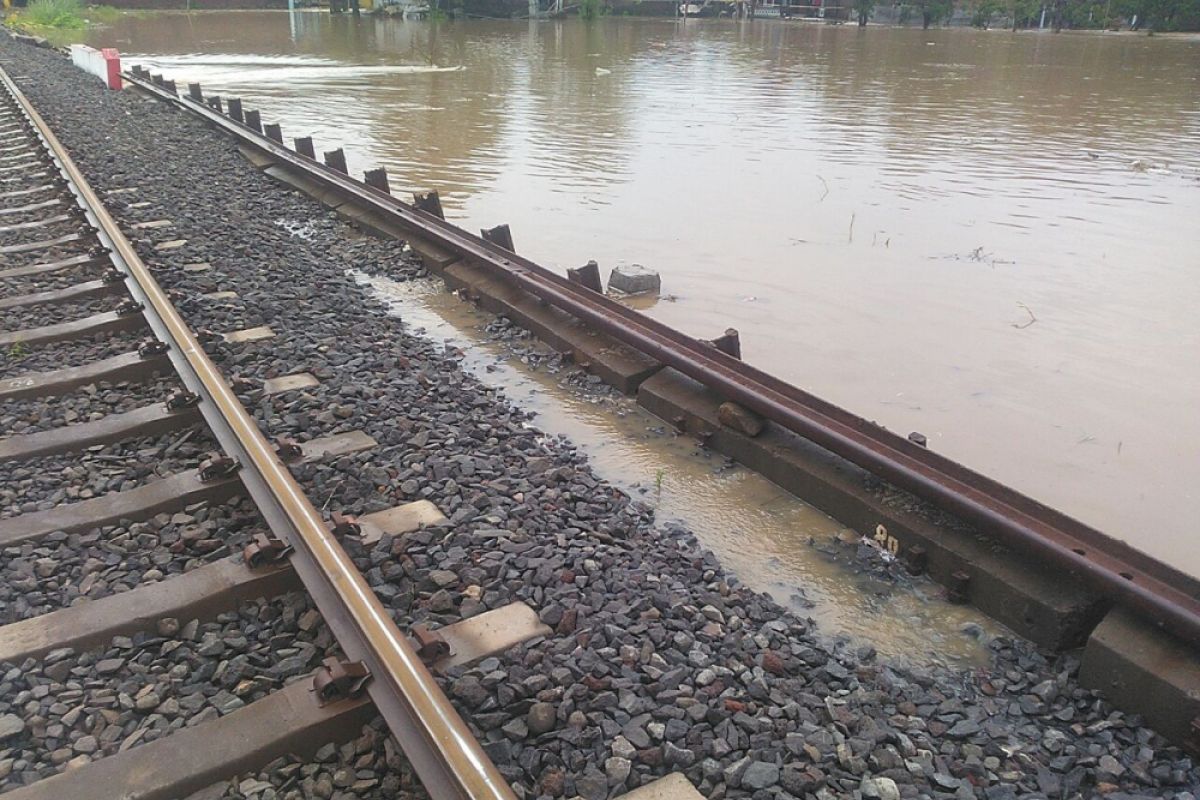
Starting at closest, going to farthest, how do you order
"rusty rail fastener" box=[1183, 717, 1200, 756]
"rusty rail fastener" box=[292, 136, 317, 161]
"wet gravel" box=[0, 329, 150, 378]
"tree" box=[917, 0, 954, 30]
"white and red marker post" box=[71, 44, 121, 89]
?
"rusty rail fastener" box=[1183, 717, 1200, 756] → "wet gravel" box=[0, 329, 150, 378] → "rusty rail fastener" box=[292, 136, 317, 161] → "white and red marker post" box=[71, 44, 121, 89] → "tree" box=[917, 0, 954, 30]

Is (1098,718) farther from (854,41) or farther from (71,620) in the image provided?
(854,41)

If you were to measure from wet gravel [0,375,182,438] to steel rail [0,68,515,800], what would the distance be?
0.21 meters

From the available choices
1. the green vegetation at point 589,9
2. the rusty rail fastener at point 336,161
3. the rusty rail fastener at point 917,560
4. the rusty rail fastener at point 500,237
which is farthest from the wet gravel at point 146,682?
the green vegetation at point 589,9

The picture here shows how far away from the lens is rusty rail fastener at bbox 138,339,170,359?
4.92 m

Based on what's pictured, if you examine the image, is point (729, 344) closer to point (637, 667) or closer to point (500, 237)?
point (637, 667)

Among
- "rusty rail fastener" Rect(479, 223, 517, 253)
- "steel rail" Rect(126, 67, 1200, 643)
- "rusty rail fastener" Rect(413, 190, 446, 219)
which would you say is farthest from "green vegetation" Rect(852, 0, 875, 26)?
"steel rail" Rect(126, 67, 1200, 643)

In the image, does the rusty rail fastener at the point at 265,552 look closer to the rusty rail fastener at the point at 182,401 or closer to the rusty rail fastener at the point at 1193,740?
the rusty rail fastener at the point at 182,401

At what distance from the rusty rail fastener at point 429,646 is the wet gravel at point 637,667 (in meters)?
0.09

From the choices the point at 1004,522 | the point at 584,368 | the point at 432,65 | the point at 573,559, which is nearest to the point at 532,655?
the point at 573,559

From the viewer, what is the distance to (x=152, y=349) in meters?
4.92

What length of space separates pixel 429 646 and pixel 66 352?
3.55 metres

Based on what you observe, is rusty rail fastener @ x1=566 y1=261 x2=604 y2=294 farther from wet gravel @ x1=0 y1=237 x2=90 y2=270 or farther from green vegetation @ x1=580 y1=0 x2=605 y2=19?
green vegetation @ x1=580 y1=0 x2=605 y2=19

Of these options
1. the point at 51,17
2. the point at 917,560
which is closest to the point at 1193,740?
the point at 917,560

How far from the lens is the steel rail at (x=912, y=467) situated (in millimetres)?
3037
